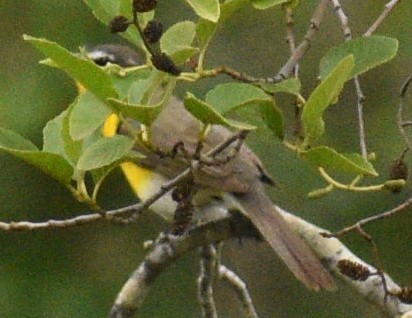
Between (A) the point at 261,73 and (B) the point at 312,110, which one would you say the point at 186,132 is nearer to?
(B) the point at 312,110

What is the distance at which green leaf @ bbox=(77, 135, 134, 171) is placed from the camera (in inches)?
71.5

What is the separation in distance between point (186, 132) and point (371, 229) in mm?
2460

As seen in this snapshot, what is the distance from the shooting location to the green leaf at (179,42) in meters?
1.73

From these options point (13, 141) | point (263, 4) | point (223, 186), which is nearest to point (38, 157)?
point (13, 141)

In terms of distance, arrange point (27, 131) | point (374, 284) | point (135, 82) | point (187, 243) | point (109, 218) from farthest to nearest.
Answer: point (27, 131), point (187, 243), point (374, 284), point (109, 218), point (135, 82)

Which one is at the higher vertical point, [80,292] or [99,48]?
[99,48]

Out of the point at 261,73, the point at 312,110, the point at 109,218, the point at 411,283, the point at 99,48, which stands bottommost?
the point at 411,283

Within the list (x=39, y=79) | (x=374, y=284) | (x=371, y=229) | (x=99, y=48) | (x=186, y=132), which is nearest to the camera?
(x=374, y=284)

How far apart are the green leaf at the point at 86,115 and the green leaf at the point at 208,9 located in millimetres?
172

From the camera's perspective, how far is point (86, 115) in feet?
5.80

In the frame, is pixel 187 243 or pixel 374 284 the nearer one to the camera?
pixel 374 284

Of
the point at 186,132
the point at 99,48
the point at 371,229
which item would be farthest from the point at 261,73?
the point at 186,132

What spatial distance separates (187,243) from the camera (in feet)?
9.07

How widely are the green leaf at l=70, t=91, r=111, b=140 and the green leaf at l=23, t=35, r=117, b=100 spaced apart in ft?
0.07
